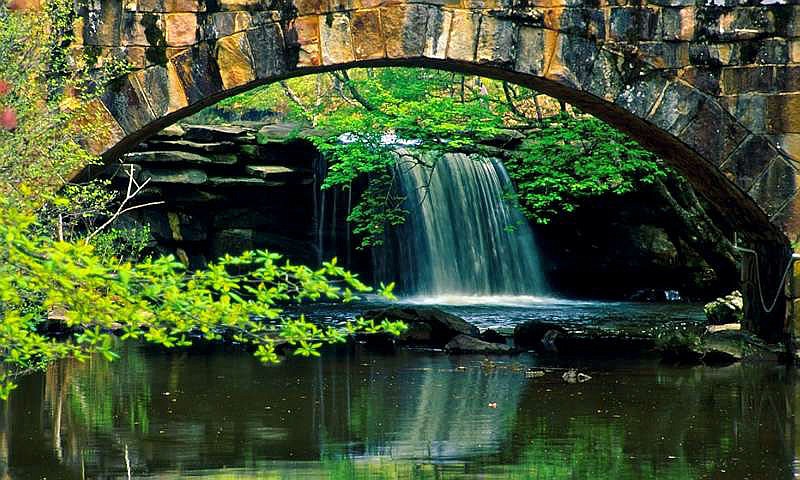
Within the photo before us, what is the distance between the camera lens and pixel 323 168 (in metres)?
18.9

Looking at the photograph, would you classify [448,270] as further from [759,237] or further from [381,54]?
[381,54]

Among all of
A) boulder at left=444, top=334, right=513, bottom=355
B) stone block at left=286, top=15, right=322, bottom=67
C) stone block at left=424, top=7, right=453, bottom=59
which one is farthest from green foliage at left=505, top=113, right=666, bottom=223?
stone block at left=286, top=15, right=322, bottom=67

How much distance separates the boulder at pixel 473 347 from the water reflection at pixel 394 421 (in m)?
0.81

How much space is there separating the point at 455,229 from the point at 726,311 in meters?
5.84

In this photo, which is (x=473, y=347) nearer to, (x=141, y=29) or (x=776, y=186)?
(x=776, y=186)

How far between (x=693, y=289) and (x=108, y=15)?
12.2 metres

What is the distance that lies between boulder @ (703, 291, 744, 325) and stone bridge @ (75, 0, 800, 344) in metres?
3.41

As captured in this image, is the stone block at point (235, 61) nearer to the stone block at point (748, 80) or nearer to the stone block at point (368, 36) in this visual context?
the stone block at point (368, 36)

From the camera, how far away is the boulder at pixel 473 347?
12.0 meters

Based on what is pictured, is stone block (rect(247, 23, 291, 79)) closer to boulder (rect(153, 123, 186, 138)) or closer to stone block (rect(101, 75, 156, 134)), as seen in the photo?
stone block (rect(101, 75, 156, 134))

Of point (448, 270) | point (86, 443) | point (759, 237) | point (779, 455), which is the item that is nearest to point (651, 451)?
point (779, 455)

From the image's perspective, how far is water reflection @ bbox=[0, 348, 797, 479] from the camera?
6.62 m

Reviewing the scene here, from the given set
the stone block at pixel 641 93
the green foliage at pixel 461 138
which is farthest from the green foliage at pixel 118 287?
the green foliage at pixel 461 138

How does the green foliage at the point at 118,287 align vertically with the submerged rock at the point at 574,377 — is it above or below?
above
